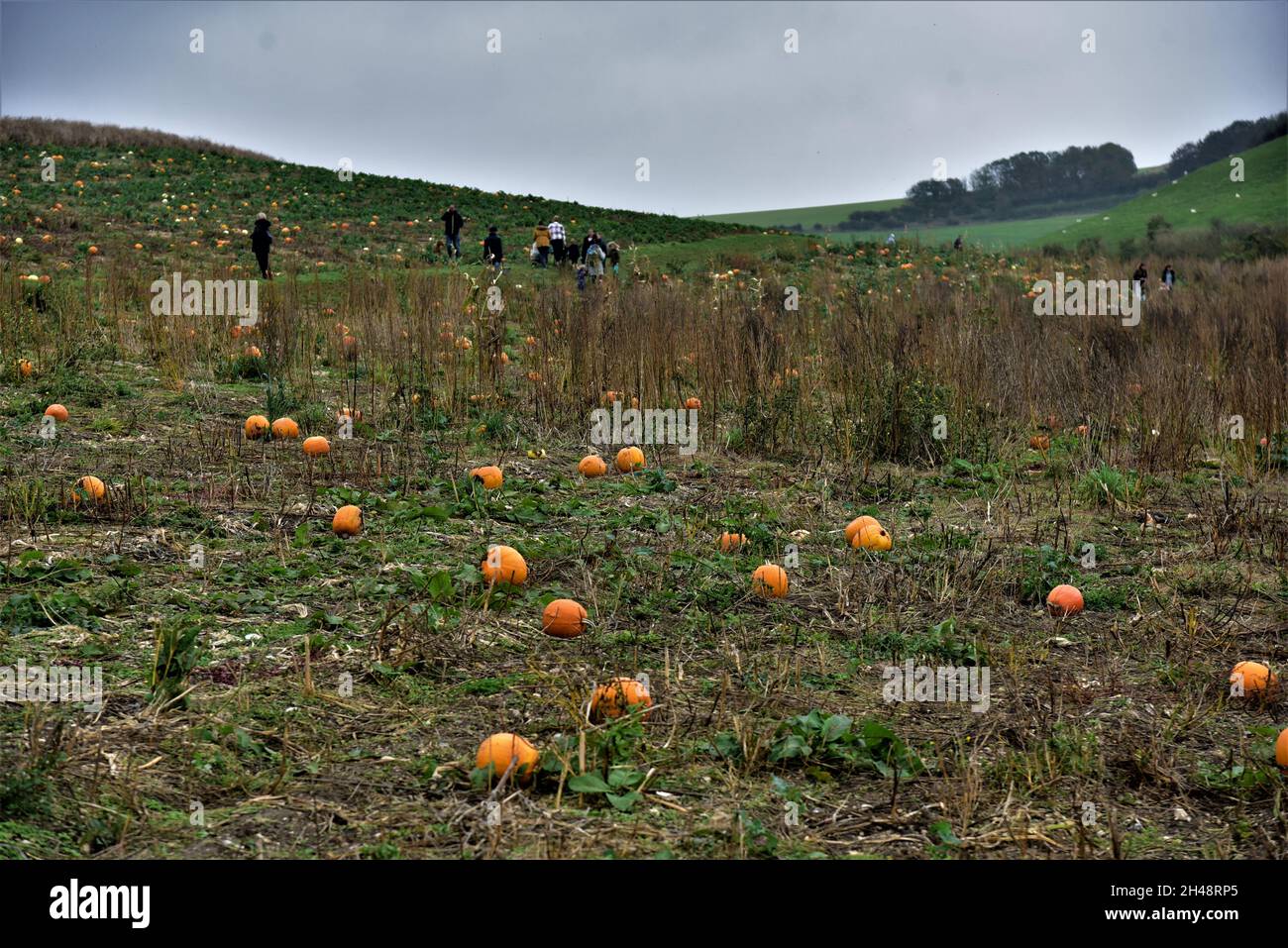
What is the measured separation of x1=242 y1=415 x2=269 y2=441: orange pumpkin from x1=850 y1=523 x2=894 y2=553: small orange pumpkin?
12.6 ft

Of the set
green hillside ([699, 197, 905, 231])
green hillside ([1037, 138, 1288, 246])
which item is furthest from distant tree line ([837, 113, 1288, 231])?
green hillside ([1037, 138, 1288, 246])

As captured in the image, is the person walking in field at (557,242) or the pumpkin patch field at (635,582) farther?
the person walking in field at (557,242)

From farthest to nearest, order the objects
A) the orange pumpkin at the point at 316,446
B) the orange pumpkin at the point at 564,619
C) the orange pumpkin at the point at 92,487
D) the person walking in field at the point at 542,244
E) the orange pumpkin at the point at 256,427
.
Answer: the person walking in field at the point at 542,244 < the orange pumpkin at the point at 256,427 < the orange pumpkin at the point at 316,446 < the orange pumpkin at the point at 92,487 < the orange pumpkin at the point at 564,619

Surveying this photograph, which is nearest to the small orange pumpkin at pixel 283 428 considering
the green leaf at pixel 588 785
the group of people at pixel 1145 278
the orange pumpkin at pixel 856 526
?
the orange pumpkin at pixel 856 526

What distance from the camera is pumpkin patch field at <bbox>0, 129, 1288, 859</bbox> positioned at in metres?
2.94

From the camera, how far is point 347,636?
158 inches

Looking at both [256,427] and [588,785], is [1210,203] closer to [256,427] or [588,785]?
[256,427]

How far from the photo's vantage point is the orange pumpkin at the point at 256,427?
720cm

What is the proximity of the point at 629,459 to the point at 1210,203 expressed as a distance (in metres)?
48.2

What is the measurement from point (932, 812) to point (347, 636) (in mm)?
2073

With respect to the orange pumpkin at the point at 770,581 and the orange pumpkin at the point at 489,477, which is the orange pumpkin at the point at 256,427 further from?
the orange pumpkin at the point at 770,581

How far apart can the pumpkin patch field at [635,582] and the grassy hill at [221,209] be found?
348 inches
